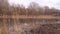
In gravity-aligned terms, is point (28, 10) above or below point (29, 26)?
above

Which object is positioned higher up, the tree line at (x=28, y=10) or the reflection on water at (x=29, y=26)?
the tree line at (x=28, y=10)

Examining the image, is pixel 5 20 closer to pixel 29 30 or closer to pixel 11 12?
pixel 11 12

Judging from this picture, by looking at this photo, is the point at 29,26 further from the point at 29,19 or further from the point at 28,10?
the point at 28,10

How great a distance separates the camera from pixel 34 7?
1.43m

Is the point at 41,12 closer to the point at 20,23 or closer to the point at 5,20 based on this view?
the point at 20,23

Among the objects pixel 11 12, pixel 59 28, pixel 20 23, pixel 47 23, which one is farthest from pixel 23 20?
pixel 59 28

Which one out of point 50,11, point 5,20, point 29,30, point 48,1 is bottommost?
point 29,30

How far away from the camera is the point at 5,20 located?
4.65 ft

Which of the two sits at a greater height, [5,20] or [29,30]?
[5,20]

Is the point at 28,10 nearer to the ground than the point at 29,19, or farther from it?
farther from it

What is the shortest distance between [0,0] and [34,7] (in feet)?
1.38

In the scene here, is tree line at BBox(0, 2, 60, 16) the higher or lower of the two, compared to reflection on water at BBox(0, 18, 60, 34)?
higher

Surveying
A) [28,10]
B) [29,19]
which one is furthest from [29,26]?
[28,10]

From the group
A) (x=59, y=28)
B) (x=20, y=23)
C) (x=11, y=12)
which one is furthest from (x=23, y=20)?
(x=59, y=28)
